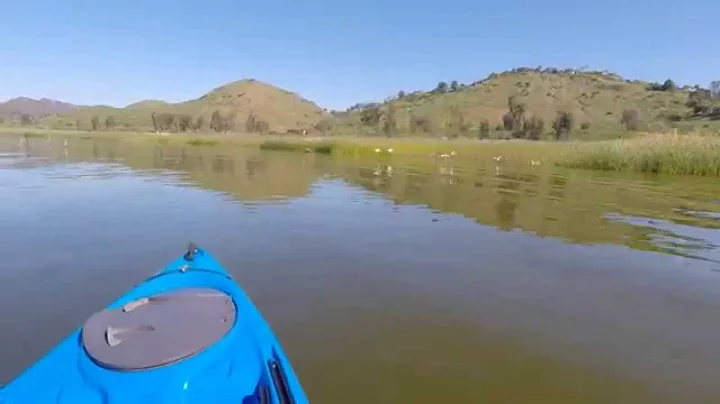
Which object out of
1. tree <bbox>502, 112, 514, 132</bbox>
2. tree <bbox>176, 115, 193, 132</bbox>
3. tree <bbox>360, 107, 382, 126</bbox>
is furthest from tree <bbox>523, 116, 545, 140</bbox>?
tree <bbox>176, 115, 193, 132</bbox>

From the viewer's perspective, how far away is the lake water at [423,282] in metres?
5.49

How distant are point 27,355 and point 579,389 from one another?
586 cm

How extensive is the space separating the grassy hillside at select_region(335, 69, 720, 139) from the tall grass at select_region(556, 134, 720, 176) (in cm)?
3520

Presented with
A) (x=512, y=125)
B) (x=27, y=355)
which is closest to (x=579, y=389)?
(x=27, y=355)

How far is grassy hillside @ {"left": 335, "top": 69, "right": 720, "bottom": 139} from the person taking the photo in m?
80.9

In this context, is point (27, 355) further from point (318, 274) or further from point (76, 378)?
point (318, 274)

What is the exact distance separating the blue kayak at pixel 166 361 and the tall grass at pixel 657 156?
31343 mm

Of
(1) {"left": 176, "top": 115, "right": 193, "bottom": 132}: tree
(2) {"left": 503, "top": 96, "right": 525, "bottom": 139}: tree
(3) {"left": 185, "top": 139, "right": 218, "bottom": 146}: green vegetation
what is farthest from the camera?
(1) {"left": 176, "top": 115, "right": 193, "bottom": 132}: tree

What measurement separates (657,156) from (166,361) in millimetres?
33153

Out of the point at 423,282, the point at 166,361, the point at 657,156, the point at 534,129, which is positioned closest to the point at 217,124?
the point at 534,129

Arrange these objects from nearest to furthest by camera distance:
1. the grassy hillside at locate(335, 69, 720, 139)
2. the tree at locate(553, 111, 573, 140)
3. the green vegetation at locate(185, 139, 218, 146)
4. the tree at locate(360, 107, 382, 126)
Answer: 1. the green vegetation at locate(185, 139, 218, 146)
2. the tree at locate(553, 111, 573, 140)
3. the grassy hillside at locate(335, 69, 720, 139)
4. the tree at locate(360, 107, 382, 126)

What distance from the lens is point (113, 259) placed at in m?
9.34

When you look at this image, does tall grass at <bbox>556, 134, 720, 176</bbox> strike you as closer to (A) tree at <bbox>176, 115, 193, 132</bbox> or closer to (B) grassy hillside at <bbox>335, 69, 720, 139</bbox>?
(B) grassy hillside at <bbox>335, 69, 720, 139</bbox>

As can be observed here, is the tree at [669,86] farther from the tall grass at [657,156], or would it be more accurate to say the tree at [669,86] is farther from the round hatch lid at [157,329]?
the round hatch lid at [157,329]
